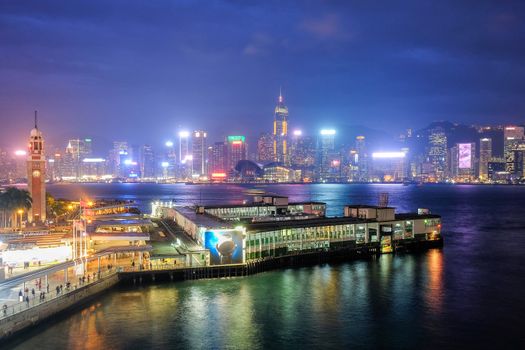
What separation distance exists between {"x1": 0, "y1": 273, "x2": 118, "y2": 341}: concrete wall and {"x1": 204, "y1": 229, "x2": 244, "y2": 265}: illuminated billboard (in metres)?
7.98

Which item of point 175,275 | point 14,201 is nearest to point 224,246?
point 175,275

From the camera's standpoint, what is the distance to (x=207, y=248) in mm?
40219

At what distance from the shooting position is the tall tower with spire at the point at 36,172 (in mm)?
60531

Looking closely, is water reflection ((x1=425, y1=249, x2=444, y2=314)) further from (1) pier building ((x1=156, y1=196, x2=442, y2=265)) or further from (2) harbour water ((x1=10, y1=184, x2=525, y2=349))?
(1) pier building ((x1=156, y1=196, x2=442, y2=265))

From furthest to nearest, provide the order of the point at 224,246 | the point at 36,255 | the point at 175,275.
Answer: the point at 224,246
the point at 175,275
the point at 36,255

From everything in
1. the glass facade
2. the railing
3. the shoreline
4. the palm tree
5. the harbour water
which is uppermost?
the palm tree

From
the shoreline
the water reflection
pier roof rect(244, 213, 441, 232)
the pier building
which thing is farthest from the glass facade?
the water reflection

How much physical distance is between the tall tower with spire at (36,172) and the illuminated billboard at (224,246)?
94.7 ft

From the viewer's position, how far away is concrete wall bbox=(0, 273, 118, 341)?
997 inches

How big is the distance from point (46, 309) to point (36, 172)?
3606cm

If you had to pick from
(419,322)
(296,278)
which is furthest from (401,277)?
(419,322)

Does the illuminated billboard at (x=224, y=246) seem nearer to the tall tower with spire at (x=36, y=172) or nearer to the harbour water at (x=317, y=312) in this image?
the harbour water at (x=317, y=312)

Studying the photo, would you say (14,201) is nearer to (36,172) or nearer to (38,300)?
(36,172)

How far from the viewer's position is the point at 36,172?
2386 inches
